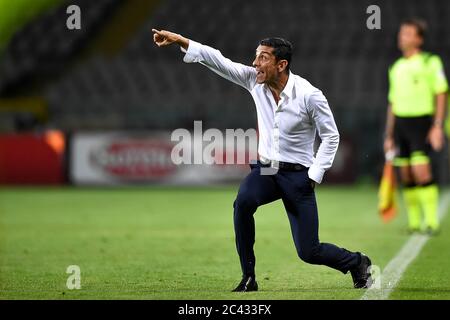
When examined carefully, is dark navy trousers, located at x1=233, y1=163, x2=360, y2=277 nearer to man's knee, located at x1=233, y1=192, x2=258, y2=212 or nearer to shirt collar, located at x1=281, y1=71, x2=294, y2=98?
man's knee, located at x1=233, y1=192, x2=258, y2=212

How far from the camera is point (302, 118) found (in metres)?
6.45

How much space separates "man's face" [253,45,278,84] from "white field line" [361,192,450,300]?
1.46m

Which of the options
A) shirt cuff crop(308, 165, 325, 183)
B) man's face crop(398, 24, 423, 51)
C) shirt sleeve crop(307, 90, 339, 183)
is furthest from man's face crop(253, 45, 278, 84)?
man's face crop(398, 24, 423, 51)

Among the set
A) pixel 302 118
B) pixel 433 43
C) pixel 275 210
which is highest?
pixel 433 43

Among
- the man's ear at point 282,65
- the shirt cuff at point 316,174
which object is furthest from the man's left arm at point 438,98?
the man's ear at point 282,65

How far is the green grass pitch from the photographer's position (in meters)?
6.80

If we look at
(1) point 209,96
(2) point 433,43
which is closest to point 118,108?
(1) point 209,96

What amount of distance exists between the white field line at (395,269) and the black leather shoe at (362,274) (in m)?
0.06

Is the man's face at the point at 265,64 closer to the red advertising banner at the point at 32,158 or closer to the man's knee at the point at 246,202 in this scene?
the man's knee at the point at 246,202

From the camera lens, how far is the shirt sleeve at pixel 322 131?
636 cm

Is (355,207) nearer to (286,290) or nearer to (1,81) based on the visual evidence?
(286,290)

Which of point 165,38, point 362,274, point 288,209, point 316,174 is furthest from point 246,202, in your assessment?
point 165,38

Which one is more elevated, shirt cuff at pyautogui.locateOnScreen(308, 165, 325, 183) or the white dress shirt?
the white dress shirt
